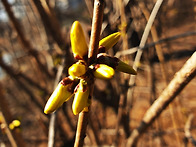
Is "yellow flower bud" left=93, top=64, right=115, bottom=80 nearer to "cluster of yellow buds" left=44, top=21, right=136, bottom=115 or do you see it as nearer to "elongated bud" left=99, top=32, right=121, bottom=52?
"cluster of yellow buds" left=44, top=21, right=136, bottom=115

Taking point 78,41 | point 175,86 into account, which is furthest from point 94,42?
point 175,86

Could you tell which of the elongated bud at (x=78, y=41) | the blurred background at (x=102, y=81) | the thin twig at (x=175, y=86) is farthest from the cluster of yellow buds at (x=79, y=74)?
the blurred background at (x=102, y=81)

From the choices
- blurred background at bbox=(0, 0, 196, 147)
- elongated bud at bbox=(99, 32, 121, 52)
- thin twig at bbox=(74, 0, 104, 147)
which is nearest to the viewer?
thin twig at bbox=(74, 0, 104, 147)

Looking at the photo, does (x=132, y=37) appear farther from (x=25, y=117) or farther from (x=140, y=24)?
(x=25, y=117)

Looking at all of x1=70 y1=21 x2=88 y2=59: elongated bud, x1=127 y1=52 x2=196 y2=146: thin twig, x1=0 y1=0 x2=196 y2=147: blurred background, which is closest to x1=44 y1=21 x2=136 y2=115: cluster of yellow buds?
x1=70 y1=21 x2=88 y2=59: elongated bud

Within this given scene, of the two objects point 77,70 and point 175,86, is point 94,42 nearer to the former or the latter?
point 77,70

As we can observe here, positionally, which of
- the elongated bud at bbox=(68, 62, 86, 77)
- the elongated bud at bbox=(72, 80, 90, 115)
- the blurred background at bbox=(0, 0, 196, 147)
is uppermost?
the elongated bud at bbox=(68, 62, 86, 77)

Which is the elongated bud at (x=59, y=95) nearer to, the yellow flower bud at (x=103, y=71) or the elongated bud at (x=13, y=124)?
the yellow flower bud at (x=103, y=71)
